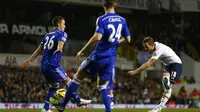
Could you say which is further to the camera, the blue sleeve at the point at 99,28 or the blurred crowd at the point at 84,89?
the blurred crowd at the point at 84,89

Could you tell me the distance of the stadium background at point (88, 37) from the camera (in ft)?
107

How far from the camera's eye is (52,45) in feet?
47.0

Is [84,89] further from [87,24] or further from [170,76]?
[170,76]

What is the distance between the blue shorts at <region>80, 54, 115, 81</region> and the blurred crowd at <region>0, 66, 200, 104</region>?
17.9 metres

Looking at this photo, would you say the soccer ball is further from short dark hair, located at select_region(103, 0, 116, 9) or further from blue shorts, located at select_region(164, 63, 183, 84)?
blue shorts, located at select_region(164, 63, 183, 84)

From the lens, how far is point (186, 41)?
158 ft

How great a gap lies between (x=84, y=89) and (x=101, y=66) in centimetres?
2205

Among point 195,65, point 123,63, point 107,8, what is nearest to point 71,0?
point 123,63

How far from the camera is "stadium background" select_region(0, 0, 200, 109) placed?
107 feet

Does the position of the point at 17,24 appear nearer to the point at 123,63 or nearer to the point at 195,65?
the point at 123,63

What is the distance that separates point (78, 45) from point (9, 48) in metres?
5.69

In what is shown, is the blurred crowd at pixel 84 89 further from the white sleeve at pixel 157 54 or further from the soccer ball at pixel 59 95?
the soccer ball at pixel 59 95

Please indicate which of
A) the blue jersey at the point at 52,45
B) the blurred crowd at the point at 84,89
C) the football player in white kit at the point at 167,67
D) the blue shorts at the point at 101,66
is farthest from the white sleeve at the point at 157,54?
the blurred crowd at the point at 84,89

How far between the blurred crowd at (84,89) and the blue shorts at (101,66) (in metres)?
17.9
